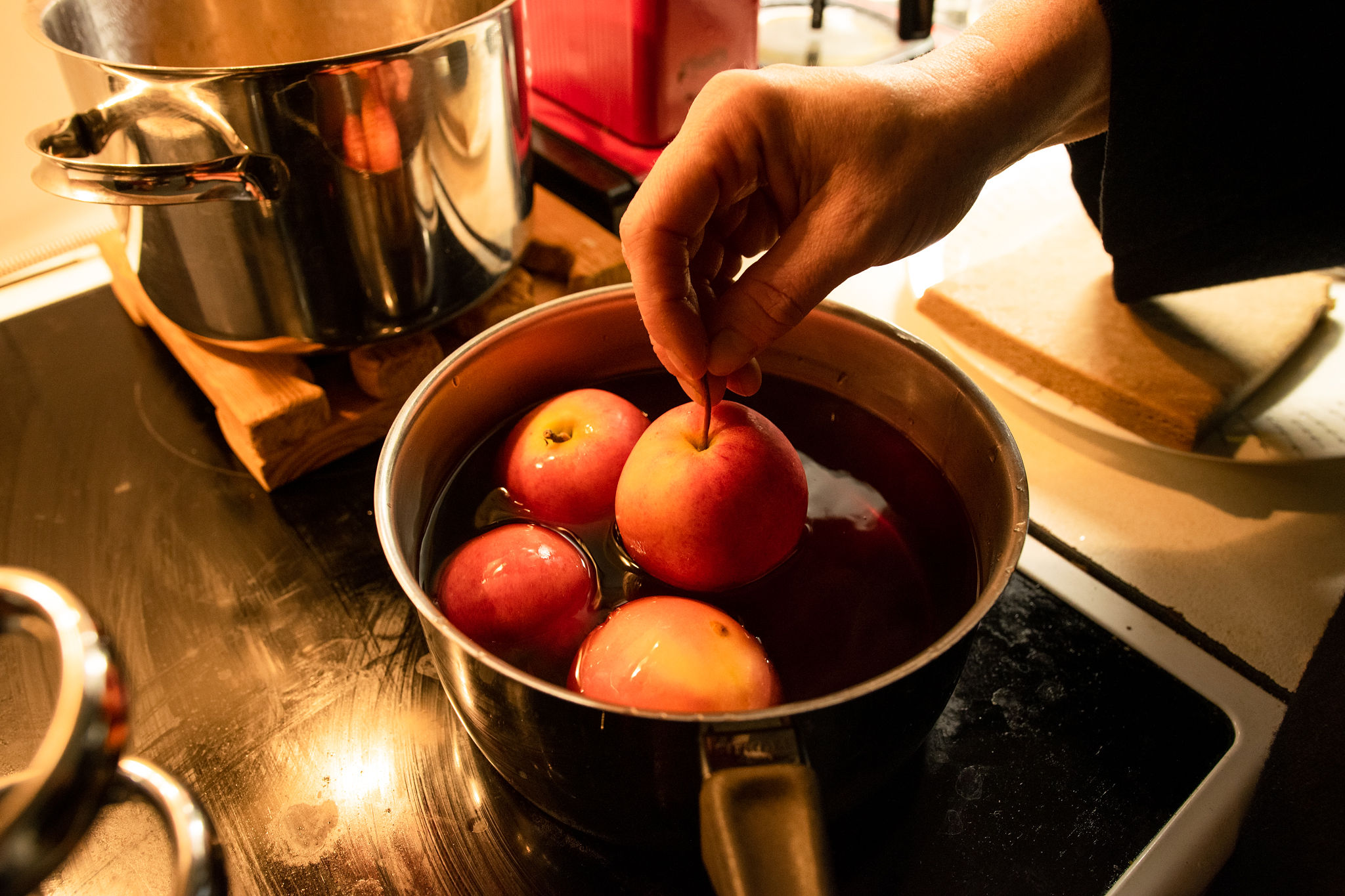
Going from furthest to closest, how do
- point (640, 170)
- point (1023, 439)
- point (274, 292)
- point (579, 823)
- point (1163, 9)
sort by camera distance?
point (640, 170)
point (1023, 439)
point (274, 292)
point (1163, 9)
point (579, 823)

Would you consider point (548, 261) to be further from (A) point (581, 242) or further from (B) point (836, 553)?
(B) point (836, 553)

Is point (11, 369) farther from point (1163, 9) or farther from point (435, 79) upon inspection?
point (1163, 9)

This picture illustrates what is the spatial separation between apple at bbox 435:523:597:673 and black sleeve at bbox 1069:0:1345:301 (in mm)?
544

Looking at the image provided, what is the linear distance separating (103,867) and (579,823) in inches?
11.9

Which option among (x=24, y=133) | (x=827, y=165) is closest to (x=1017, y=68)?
(x=827, y=165)

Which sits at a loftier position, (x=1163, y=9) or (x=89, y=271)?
(x=1163, y=9)

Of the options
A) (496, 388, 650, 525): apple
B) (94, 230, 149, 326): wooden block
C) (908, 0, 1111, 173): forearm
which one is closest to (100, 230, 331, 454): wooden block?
(94, 230, 149, 326): wooden block

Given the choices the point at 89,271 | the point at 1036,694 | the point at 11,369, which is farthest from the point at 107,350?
the point at 1036,694

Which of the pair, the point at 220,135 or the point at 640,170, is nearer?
the point at 220,135

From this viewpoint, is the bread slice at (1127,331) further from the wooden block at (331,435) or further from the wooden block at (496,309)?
the wooden block at (331,435)

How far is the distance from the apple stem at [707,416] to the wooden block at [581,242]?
0.35 m

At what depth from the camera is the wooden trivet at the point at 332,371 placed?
772 mm

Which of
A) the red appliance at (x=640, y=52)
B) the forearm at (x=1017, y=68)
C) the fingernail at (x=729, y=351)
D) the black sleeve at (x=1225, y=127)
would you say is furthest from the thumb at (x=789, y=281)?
the red appliance at (x=640, y=52)

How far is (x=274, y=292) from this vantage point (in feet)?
2.35
